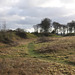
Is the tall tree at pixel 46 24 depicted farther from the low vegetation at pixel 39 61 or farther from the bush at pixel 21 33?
the low vegetation at pixel 39 61

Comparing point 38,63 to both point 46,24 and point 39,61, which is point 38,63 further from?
point 46,24

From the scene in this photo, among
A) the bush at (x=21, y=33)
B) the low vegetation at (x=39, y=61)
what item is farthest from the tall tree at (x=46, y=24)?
the low vegetation at (x=39, y=61)

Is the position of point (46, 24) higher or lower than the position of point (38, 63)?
higher

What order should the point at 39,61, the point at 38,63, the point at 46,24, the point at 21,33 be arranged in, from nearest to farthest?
the point at 38,63
the point at 39,61
the point at 21,33
the point at 46,24

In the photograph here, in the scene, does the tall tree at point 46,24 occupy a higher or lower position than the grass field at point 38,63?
higher

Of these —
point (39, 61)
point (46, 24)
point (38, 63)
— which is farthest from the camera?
point (46, 24)

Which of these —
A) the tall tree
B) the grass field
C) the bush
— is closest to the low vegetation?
the grass field

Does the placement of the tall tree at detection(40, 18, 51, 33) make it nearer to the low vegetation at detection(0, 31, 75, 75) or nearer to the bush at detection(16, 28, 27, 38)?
the bush at detection(16, 28, 27, 38)

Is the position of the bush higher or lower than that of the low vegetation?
higher

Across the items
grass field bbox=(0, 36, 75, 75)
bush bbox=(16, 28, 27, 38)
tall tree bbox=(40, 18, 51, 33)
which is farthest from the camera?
tall tree bbox=(40, 18, 51, 33)

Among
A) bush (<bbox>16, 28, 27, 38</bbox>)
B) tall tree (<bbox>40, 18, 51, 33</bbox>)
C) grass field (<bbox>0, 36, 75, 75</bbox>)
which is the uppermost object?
tall tree (<bbox>40, 18, 51, 33</bbox>)

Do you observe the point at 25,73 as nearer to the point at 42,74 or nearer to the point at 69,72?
the point at 42,74

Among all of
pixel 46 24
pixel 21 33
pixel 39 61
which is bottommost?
pixel 39 61

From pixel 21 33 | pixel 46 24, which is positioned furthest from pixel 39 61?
pixel 46 24
